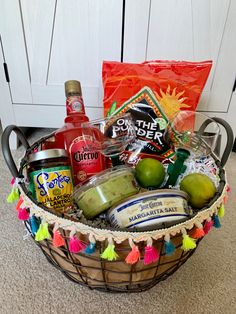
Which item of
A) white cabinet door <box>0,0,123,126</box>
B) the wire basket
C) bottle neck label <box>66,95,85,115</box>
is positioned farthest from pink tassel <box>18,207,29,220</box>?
white cabinet door <box>0,0,123,126</box>

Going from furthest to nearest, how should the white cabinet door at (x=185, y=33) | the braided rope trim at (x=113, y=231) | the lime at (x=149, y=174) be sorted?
the white cabinet door at (x=185, y=33) → the lime at (x=149, y=174) → the braided rope trim at (x=113, y=231)

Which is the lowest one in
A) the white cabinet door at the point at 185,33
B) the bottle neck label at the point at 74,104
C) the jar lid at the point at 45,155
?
the jar lid at the point at 45,155

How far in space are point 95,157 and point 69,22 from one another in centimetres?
46

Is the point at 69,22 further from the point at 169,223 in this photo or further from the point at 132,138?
the point at 169,223

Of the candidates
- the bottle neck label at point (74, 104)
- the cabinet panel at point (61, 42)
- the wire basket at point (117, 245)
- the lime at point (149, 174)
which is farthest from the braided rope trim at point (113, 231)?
the cabinet panel at point (61, 42)

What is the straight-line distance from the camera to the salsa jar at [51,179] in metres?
0.42

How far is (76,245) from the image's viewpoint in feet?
1.16

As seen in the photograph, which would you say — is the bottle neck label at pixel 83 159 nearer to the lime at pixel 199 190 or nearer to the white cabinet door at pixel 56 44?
the lime at pixel 199 190

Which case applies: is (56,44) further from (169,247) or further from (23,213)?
(169,247)

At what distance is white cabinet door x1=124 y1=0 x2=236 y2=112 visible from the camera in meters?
0.71

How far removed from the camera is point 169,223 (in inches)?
13.8

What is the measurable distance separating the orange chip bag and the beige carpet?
259 mm

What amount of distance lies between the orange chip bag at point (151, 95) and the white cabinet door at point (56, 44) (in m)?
0.18

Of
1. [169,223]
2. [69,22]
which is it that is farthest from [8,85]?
[169,223]
